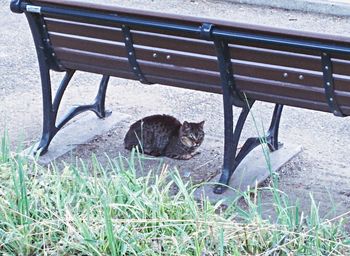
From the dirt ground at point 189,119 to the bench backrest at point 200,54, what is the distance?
635 mm

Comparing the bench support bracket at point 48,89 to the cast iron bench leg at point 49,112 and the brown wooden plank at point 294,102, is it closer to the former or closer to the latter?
the cast iron bench leg at point 49,112

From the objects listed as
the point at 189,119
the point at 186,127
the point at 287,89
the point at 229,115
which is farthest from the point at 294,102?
the point at 189,119

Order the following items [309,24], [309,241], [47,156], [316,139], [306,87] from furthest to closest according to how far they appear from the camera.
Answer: [309,24] → [316,139] → [47,156] → [306,87] → [309,241]

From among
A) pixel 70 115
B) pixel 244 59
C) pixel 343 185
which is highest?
pixel 244 59

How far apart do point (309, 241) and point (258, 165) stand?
2.33m

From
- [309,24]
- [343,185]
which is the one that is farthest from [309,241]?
[309,24]

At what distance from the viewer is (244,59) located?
482 cm

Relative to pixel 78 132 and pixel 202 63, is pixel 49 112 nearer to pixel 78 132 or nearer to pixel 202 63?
pixel 78 132

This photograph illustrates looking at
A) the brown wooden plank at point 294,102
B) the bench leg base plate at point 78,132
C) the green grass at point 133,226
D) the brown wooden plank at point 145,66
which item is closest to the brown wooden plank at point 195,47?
the brown wooden plank at point 145,66

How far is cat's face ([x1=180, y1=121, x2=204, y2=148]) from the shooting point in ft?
18.5

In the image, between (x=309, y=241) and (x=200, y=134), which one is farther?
(x=200, y=134)

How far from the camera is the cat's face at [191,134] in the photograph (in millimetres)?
5633

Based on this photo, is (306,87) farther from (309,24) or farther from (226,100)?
A: (309,24)

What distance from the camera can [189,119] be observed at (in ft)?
21.7
